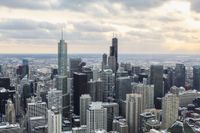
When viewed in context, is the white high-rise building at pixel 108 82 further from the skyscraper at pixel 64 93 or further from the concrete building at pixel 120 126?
the concrete building at pixel 120 126

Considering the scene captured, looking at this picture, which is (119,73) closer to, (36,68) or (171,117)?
(36,68)

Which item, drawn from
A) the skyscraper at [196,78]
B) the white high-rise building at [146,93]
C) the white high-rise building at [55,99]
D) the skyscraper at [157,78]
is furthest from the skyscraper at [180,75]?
the white high-rise building at [55,99]

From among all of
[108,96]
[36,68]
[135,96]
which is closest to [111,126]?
[135,96]

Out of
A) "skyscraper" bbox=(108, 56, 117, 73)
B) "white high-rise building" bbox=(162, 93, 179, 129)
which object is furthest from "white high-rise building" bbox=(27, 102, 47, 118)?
"skyscraper" bbox=(108, 56, 117, 73)

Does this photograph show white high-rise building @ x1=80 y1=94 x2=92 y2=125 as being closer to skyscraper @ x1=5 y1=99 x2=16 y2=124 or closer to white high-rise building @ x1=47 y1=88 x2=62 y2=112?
white high-rise building @ x1=47 y1=88 x2=62 y2=112

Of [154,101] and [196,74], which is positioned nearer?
[154,101]

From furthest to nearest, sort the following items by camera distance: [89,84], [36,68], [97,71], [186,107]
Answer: [36,68] < [97,71] < [89,84] < [186,107]

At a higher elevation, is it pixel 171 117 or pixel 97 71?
pixel 97 71
